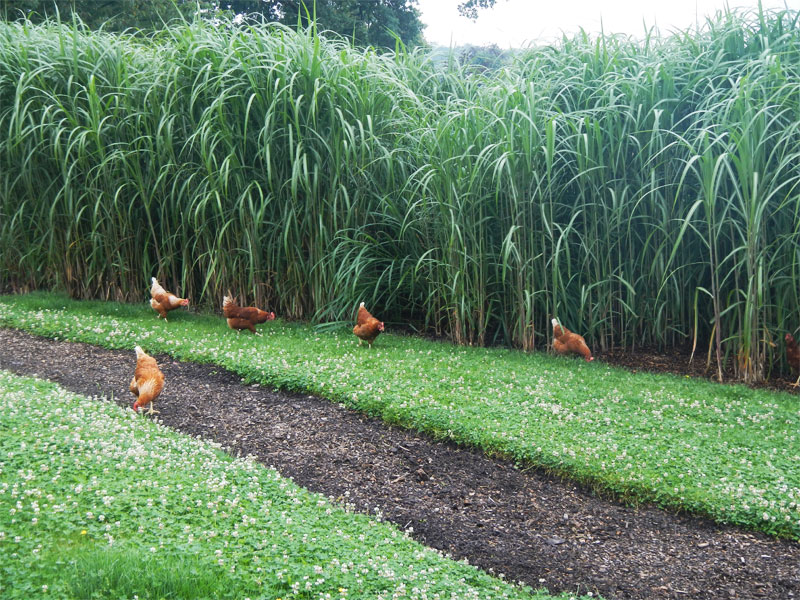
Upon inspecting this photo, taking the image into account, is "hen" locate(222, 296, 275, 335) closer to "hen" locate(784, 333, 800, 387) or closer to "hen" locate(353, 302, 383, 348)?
"hen" locate(353, 302, 383, 348)

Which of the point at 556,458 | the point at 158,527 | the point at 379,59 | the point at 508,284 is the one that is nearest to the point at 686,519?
the point at 556,458

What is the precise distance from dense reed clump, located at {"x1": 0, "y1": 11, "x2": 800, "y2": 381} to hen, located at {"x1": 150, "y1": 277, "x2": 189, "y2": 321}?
29 centimetres

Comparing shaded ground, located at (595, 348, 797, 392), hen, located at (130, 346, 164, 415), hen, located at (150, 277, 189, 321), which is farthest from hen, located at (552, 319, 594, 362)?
hen, located at (150, 277, 189, 321)

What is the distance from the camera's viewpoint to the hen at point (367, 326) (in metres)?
5.55

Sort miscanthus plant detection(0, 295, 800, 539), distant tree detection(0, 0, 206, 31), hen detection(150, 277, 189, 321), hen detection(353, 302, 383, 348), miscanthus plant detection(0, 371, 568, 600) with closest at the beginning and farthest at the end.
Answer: miscanthus plant detection(0, 371, 568, 600)
miscanthus plant detection(0, 295, 800, 539)
hen detection(353, 302, 383, 348)
hen detection(150, 277, 189, 321)
distant tree detection(0, 0, 206, 31)

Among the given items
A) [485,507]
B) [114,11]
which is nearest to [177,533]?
[485,507]

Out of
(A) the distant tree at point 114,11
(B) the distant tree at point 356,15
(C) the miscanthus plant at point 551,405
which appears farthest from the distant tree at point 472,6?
(C) the miscanthus plant at point 551,405

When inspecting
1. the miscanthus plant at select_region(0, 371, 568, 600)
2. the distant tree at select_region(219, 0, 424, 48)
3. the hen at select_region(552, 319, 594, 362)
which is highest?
the distant tree at select_region(219, 0, 424, 48)

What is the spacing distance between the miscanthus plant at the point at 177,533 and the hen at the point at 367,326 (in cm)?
220

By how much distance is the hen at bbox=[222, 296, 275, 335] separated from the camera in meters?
5.88

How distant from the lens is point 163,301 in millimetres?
6180

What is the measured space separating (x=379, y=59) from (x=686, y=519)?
520 centimetres

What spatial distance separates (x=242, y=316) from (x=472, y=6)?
15442 millimetres

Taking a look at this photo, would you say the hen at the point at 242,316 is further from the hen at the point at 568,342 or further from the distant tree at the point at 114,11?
the distant tree at the point at 114,11
